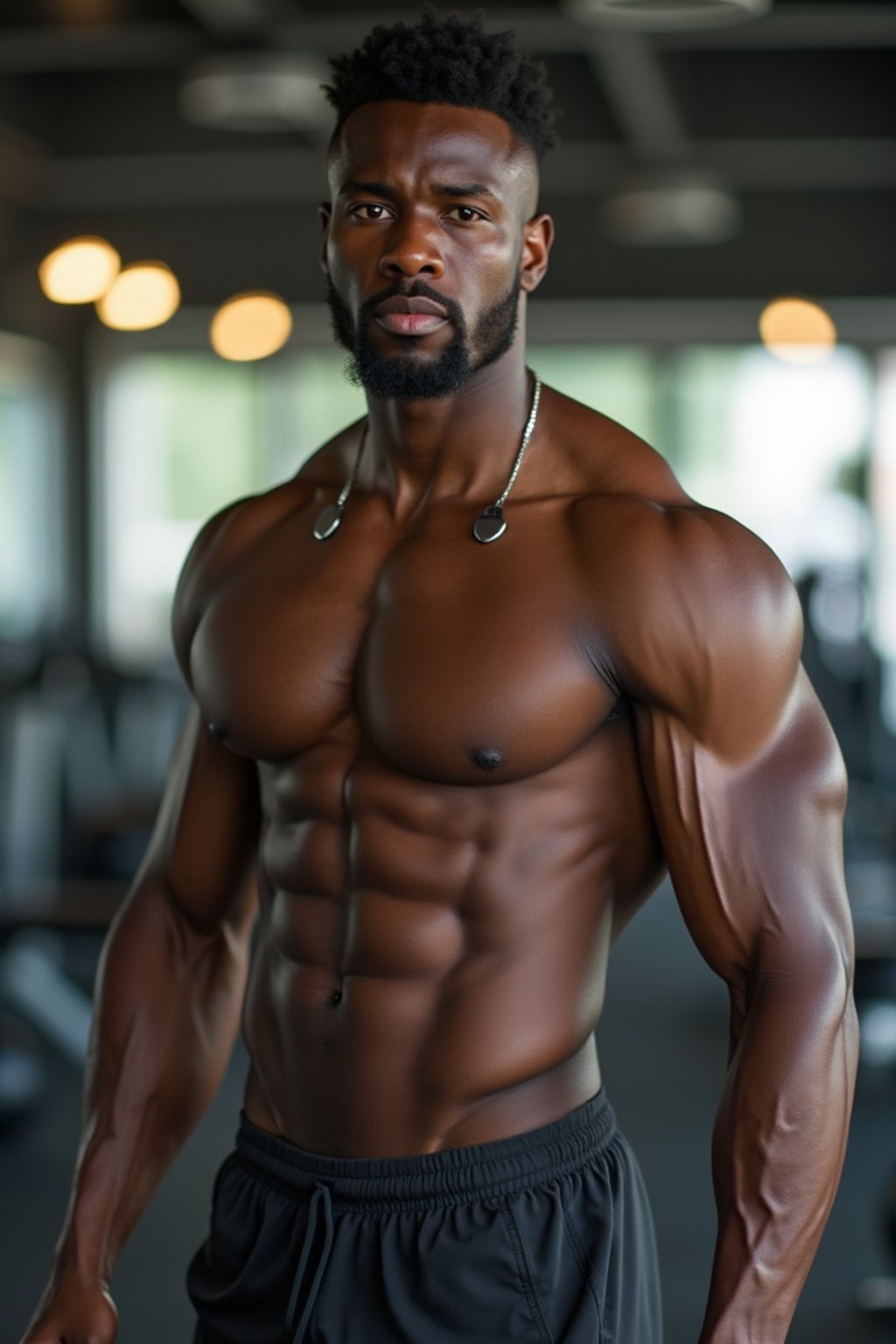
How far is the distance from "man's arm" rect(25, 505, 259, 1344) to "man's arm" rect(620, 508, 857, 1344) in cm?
46

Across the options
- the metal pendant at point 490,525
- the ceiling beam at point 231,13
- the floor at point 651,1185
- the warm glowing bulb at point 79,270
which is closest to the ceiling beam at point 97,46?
the ceiling beam at point 231,13

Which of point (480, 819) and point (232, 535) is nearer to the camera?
point (480, 819)

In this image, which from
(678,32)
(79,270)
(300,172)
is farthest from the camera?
(300,172)

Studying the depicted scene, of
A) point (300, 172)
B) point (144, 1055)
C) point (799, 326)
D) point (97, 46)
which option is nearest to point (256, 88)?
point (97, 46)

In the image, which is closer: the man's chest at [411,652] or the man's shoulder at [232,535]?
the man's chest at [411,652]

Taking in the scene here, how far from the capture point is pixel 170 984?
1628 mm

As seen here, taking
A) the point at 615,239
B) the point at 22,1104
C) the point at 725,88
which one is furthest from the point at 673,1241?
the point at 615,239

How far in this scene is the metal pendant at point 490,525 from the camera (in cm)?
143

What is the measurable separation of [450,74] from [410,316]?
215mm

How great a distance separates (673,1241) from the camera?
338cm

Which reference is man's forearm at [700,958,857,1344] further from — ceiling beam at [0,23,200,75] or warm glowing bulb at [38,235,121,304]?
ceiling beam at [0,23,200,75]

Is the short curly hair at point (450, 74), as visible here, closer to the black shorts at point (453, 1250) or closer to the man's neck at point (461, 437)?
the man's neck at point (461, 437)

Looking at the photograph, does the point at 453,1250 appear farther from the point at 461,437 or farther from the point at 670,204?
the point at 670,204

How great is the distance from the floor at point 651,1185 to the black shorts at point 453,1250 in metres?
1.68
